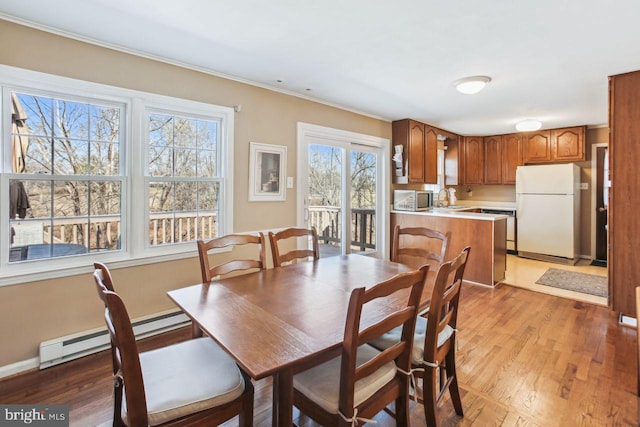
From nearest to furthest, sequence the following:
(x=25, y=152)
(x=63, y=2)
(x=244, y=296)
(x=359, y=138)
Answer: (x=244, y=296) → (x=63, y=2) → (x=25, y=152) → (x=359, y=138)

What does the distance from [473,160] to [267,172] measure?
4713 mm

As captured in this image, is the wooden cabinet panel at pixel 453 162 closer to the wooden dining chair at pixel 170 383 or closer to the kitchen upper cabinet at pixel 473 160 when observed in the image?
the kitchen upper cabinet at pixel 473 160

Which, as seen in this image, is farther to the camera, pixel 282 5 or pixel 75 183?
pixel 75 183

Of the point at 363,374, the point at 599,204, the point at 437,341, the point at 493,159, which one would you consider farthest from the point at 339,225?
the point at 599,204

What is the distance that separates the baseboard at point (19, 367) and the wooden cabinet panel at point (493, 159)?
6.81m

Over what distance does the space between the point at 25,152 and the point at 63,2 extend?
101 centimetres

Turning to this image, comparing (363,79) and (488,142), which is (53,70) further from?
(488,142)

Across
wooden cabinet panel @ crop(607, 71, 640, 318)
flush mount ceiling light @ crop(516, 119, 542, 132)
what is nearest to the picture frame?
wooden cabinet panel @ crop(607, 71, 640, 318)

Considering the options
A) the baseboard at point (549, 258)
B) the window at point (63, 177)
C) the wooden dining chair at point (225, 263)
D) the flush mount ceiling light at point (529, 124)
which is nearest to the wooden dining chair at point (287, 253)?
the wooden dining chair at point (225, 263)

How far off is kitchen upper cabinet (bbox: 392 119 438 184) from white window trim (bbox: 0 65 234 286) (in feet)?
8.92

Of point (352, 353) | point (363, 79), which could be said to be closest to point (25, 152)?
point (352, 353)

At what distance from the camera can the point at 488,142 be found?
6117mm

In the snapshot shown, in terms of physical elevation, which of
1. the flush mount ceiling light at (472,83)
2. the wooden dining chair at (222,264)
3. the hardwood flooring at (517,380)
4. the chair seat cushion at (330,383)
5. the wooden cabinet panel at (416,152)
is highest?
the flush mount ceiling light at (472,83)

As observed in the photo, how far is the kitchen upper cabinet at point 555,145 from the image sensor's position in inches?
202
